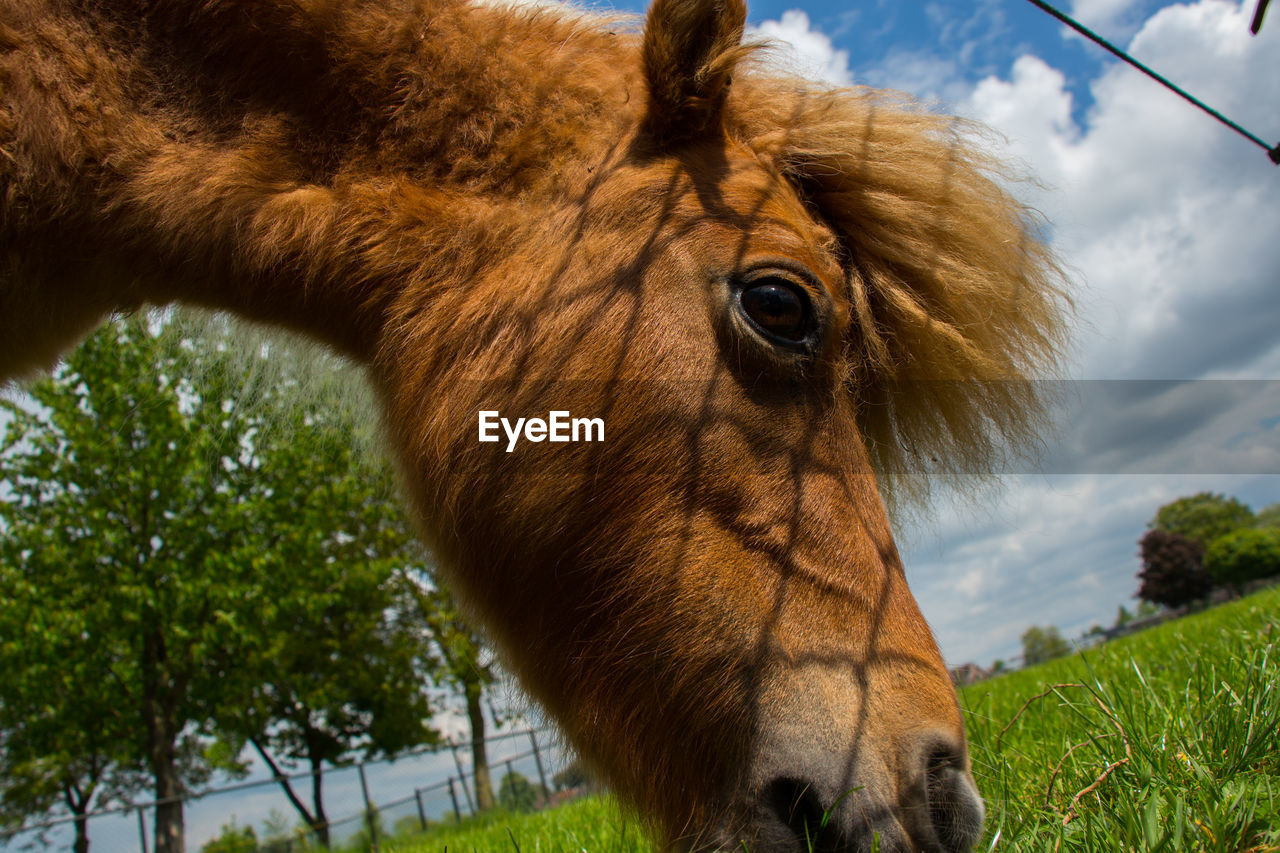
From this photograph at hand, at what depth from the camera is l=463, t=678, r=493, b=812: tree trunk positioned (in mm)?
14000

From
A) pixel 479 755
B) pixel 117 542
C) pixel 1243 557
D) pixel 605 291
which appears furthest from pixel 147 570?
pixel 1243 557

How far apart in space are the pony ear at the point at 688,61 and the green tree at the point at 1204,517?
65.7 metres

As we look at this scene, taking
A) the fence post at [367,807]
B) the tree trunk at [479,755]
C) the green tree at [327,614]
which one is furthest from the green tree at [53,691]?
the tree trunk at [479,755]

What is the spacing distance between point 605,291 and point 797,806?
1.31m

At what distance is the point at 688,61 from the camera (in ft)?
6.86

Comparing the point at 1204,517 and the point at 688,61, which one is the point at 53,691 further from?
the point at 1204,517

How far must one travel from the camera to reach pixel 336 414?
10.6 feet

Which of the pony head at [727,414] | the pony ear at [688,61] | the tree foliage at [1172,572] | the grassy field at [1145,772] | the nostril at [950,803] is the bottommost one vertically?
the tree foliage at [1172,572]

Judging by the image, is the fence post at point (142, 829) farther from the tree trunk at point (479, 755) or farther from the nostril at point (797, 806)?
the nostril at point (797, 806)

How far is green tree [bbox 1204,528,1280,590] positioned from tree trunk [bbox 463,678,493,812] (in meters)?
46.0

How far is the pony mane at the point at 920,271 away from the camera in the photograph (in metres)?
2.17

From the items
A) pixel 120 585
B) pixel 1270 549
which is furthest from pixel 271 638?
pixel 1270 549

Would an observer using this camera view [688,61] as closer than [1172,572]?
Yes

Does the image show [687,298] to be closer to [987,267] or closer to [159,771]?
[987,267]
